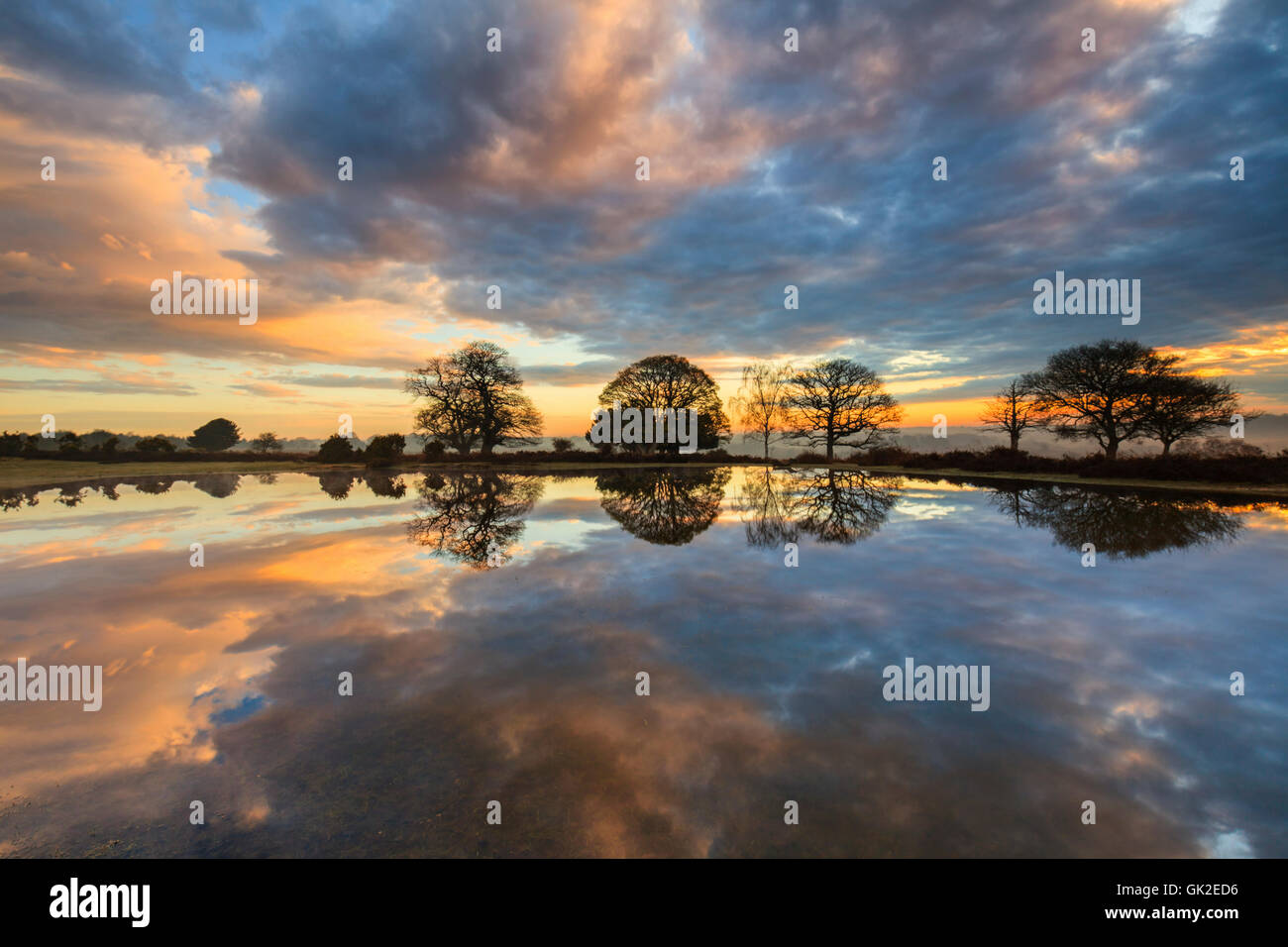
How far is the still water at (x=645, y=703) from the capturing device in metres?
3.39

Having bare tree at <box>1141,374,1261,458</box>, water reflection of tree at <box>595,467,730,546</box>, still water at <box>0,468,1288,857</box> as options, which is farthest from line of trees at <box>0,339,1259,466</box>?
still water at <box>0,468,1288,857</box>

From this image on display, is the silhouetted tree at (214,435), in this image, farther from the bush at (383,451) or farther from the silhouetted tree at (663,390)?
the silhouetted tree at (663,390)

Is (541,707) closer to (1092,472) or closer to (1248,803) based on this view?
(1248,803)

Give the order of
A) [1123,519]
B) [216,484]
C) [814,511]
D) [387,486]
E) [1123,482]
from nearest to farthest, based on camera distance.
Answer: [1123,519], [814,511], [1123,482], [387,486], [216,484]

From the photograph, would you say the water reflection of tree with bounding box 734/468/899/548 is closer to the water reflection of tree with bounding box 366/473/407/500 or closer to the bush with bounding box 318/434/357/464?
the water reflection of tree with bounding box 366/473/407/500

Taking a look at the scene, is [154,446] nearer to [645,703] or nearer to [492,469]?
[492,469]

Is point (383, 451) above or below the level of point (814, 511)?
above

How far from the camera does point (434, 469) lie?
47.3 m

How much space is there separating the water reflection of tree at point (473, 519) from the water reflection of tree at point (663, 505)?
3.87m

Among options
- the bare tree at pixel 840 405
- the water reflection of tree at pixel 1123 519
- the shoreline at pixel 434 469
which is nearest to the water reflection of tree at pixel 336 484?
the shoreline at pixel 434 469

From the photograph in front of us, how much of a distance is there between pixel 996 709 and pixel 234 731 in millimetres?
7816

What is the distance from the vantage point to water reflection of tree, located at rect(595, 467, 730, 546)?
15477 mm

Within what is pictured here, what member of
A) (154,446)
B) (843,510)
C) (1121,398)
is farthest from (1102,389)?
(154,446)

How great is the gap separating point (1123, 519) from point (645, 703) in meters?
20.5
